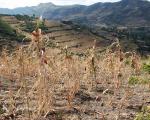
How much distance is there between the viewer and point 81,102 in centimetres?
913

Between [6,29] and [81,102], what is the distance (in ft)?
349

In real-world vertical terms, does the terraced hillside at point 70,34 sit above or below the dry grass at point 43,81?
below

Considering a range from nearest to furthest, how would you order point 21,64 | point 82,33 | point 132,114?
point 21,64 → point 132,114 → point 82,33

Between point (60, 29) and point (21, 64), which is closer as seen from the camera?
point (21, 64)

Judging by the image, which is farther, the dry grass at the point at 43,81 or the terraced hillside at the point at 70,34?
the terraced hillside at the point at 70,34

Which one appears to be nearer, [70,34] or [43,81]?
[43,81]

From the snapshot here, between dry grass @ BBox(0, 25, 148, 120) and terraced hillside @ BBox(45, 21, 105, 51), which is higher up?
dry grass @ BBox(0, 25, 148, 120)

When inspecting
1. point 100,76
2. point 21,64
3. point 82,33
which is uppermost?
point 21,64

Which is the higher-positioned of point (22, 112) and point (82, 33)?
point (22, 112)

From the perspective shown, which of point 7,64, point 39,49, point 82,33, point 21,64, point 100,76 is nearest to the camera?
point 39,49

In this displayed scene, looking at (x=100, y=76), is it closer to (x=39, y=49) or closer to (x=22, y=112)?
(x=22, y=112)

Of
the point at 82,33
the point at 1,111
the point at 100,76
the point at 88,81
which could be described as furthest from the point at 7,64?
the point at 82,33

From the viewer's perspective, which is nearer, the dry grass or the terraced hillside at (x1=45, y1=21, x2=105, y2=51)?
the dry grass

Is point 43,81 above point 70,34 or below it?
above
